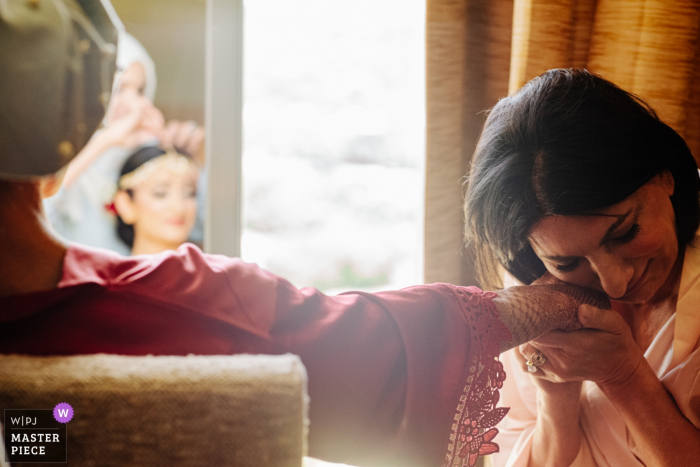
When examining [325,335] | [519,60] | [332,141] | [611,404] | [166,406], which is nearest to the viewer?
[166,406]

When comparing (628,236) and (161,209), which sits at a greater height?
(628,236)

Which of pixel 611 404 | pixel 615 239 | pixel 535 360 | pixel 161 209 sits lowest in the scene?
pixel 611 404

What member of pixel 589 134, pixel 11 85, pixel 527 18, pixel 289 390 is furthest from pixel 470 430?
pixel 527 18

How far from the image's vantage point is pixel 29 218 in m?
0.45

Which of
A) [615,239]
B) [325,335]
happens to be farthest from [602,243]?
[325,335]

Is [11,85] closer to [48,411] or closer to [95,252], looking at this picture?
[95,252]

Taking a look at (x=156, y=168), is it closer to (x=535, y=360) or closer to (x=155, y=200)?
(x=155, y=200)

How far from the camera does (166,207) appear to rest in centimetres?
115

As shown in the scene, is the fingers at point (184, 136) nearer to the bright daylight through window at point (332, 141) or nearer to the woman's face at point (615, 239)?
the bright daylight through window at point (332, 141)

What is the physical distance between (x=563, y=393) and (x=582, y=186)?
379 millimetres

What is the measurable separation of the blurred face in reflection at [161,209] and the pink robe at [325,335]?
0.71m

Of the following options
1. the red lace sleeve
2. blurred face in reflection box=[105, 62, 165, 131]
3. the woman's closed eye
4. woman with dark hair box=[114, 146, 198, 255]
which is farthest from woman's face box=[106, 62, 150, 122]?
the woman's closed eye

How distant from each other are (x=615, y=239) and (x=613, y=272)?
2.0 inches

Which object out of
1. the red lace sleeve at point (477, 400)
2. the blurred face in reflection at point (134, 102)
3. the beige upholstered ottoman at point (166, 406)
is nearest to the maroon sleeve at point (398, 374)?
the red lace sleeve at point (477, 400)
